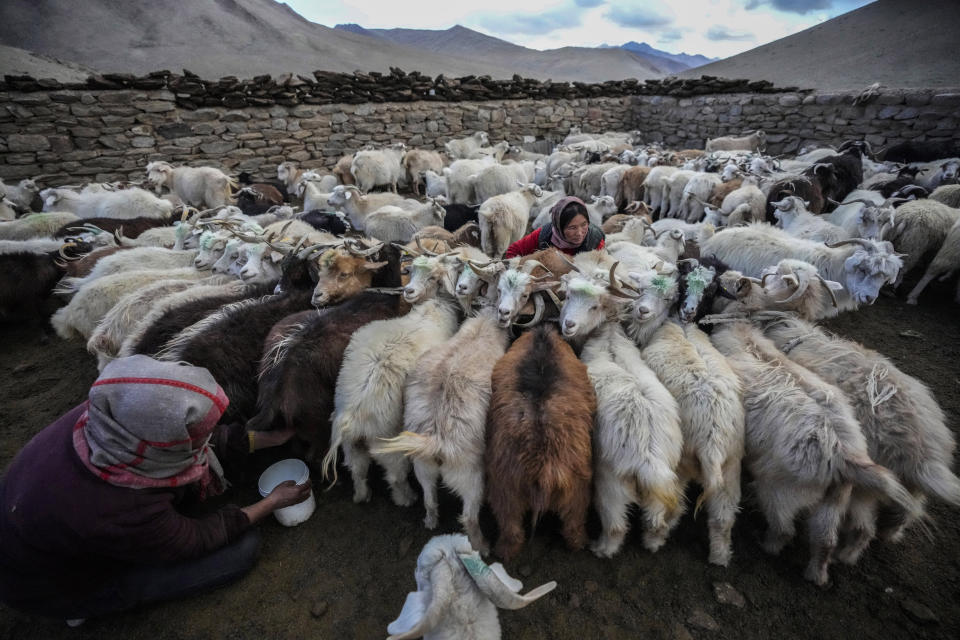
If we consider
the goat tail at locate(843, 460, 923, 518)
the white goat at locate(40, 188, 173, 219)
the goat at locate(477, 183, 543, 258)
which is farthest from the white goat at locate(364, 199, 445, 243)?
the goat tail at locate(843, 460, 923, 518)

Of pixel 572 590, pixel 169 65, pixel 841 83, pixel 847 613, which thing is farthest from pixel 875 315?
pixel 169 65

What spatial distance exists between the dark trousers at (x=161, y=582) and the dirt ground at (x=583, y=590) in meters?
0.12

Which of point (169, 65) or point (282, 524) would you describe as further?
point (169, 65)

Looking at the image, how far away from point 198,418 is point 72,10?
207ft

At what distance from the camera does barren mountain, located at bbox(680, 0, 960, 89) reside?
66.3 feet

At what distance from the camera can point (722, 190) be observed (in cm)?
765

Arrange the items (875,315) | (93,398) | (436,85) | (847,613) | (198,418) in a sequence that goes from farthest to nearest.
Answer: (436,85) < (875,315) < (847,613) < (198,418) < (93,398)

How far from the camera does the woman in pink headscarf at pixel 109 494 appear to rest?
1.90 meters

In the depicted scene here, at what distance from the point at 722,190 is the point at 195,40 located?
5263cm

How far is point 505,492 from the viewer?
2426 mm

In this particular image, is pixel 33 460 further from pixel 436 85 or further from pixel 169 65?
pixel 169 65

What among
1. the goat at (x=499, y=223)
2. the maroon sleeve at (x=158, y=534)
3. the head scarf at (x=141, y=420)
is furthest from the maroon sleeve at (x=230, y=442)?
the goat at (x=499, y=223)

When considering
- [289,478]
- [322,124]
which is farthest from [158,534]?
[322,124]

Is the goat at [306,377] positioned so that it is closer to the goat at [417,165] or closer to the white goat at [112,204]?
the white goat at [112,204]
